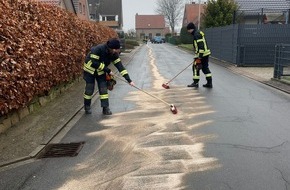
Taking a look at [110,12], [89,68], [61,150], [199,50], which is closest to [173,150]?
[61,150]

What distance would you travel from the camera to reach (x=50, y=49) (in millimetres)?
8984

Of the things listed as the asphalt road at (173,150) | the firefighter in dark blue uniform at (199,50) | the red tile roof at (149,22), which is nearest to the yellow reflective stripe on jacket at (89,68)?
the asphalt road at (173,150)

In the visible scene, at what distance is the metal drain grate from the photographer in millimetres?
5534

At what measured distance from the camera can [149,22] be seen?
114625mm

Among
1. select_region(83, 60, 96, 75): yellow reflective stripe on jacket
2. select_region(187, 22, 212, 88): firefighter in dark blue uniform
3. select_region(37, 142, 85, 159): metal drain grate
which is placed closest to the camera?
select_region(37, 142, 85, 159): metal drain grate

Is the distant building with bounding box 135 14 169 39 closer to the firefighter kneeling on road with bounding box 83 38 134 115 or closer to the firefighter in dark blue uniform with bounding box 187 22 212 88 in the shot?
the firefighter in dark blue uniform with bounding box 187 22 212 88

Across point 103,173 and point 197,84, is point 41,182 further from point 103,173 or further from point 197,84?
point 197,84

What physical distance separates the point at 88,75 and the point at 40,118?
1.39m

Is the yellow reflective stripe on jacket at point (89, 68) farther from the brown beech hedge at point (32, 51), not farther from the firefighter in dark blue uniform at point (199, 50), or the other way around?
the firefighter in dark blue uniform at point (199, 50)

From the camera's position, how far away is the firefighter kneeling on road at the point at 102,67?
25.4 feet

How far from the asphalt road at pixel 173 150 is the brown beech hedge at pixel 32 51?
1.19 meters

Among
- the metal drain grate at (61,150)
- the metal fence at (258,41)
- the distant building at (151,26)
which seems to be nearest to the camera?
the metal drain grate at (61,150)

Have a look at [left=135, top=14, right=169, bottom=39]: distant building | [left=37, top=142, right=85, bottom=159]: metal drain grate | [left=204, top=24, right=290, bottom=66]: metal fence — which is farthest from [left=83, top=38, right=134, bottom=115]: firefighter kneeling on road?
[left=135, top=14, right=169, bottom=39]: distant building

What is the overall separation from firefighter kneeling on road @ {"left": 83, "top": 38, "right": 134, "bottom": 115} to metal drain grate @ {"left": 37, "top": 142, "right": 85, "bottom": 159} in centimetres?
216
